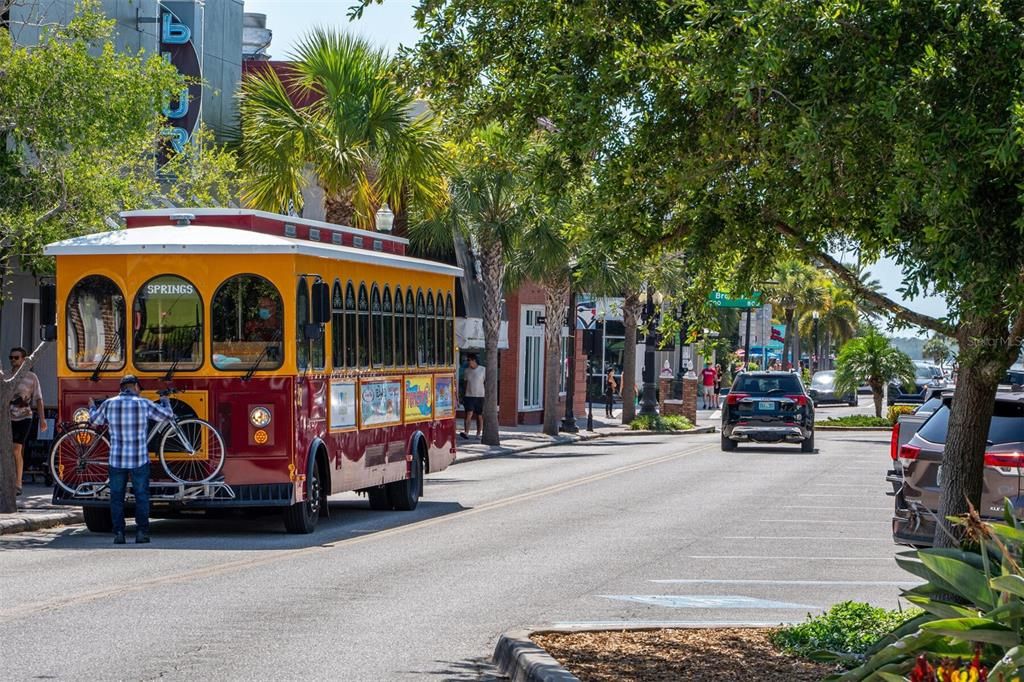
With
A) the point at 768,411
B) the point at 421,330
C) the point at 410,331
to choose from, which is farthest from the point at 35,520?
the point at 768,411

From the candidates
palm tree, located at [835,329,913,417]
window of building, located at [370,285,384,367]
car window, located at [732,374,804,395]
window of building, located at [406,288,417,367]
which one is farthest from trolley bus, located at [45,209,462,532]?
palm tree, located at [835,329,913,417]

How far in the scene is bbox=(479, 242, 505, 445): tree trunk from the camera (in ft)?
126

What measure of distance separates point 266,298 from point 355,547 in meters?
2.87

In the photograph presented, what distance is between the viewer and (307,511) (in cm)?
1831

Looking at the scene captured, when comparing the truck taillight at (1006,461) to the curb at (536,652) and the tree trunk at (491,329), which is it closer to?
the curb at (536,652)

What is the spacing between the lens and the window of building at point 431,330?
22.8 meters

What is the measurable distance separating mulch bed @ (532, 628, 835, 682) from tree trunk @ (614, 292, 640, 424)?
128 feet

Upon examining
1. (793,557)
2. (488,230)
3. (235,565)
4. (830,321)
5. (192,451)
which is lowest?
(793,557)

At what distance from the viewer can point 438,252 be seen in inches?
1661

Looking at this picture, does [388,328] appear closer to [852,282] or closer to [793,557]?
[793,557]

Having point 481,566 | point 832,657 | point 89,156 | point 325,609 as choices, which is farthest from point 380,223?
point 832,657

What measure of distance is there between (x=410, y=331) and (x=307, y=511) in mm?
4201

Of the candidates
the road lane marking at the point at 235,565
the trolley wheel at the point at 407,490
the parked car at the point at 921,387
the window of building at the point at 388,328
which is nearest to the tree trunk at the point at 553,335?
the parked car at the point at 921,387

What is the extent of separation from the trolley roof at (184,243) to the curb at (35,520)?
3054mm
